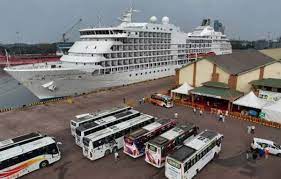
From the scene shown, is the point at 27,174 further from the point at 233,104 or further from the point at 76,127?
the point at 233,104

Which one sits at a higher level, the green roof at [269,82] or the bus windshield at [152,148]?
the green roof at [269,82]

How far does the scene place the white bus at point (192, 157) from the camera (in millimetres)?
14086

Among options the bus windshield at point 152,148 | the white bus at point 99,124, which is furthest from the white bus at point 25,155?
the bus windshield at point 152,148

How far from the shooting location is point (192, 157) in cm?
1464

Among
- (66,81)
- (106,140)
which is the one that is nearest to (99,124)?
(106,140)

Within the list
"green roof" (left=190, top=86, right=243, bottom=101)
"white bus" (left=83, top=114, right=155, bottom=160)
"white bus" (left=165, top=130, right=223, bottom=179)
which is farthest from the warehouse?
"white bus" (left=83, top=114, right=155, bottom=160)

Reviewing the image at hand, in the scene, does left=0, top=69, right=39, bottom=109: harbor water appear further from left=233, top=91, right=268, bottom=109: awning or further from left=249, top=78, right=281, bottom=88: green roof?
left=249, top=78, right=281, bottom=88: green roof

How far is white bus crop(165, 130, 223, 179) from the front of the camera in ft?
46.2

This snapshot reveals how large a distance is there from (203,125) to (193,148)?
9.52 meters

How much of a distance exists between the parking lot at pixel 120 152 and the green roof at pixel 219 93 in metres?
3.24

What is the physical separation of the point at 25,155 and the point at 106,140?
19.6 feet

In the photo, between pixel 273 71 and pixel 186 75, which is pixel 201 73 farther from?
pixel 273 71

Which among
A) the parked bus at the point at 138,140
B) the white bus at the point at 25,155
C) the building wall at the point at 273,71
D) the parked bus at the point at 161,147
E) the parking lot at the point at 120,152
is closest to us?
the white bus at the point at 25,155

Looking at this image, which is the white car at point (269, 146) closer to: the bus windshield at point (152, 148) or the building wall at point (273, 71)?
the bus windshield at point (152, 148)
